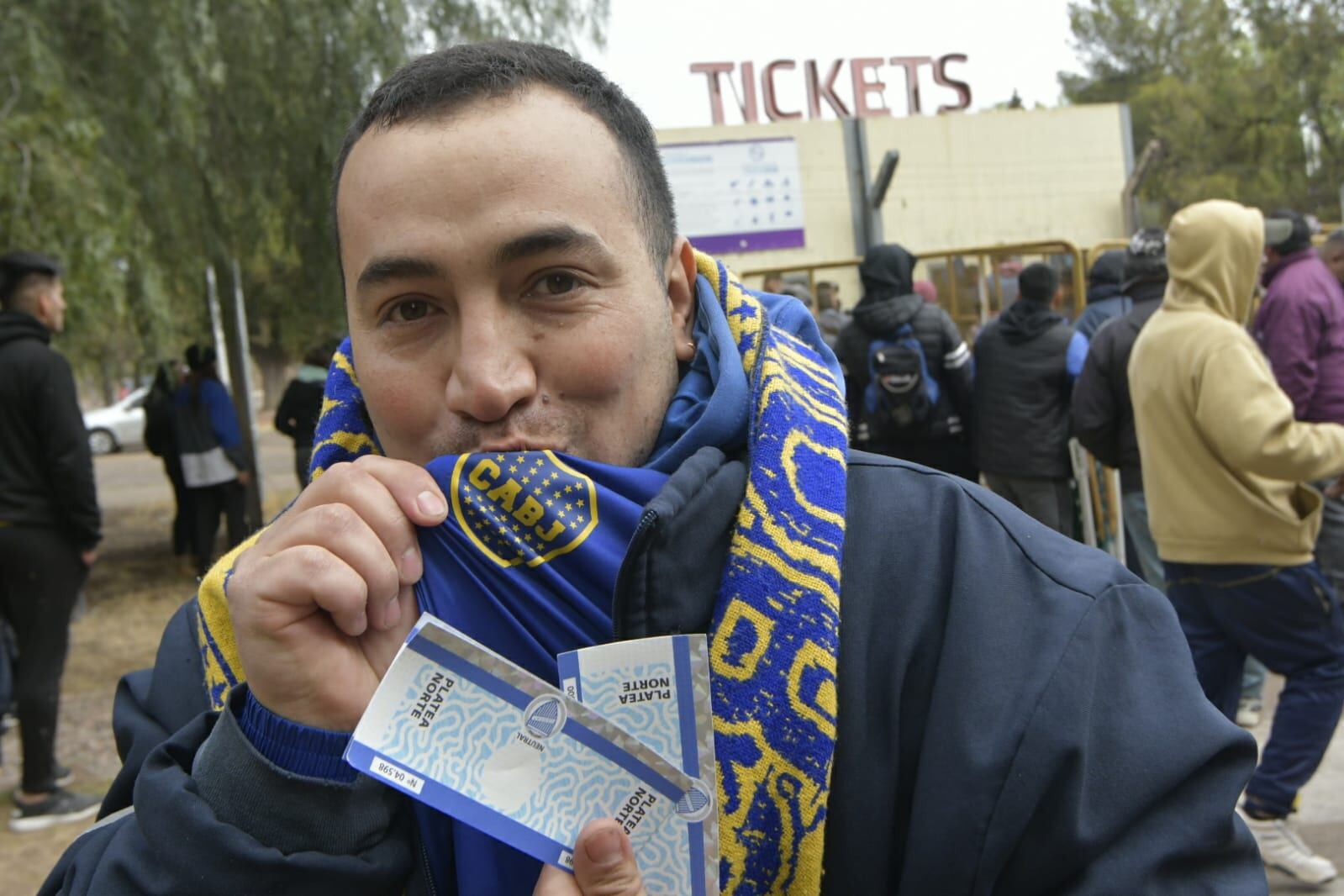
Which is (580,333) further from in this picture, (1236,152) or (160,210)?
(1236,152)

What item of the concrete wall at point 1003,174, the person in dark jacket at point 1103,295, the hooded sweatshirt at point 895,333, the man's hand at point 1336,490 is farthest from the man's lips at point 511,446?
the concrete wall at point 1003,174

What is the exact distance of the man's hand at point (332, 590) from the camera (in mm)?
1025

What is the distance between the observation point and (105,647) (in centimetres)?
810

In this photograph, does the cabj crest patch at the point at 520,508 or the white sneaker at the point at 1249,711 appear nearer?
the cabj crest patch at the point at 520,508

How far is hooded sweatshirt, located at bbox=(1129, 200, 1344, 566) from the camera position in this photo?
3.45 metres

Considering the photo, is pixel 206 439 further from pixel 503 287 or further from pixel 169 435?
pixel 503 287

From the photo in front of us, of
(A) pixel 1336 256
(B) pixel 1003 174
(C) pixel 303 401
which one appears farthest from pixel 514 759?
(B) pixel 1003 174

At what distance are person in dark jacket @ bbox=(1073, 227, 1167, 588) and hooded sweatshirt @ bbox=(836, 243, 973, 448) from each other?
3.12 feet

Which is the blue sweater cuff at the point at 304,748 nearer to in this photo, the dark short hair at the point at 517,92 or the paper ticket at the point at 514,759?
the paper ticket at the point at 514,759

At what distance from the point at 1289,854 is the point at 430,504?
3692 mm

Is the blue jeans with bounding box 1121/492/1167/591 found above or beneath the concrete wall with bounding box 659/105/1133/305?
beneath

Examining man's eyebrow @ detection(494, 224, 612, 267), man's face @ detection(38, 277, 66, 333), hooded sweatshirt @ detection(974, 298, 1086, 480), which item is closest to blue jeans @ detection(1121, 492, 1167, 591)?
hooded sweatshirt @ detection(974, 298, 1086, 480)

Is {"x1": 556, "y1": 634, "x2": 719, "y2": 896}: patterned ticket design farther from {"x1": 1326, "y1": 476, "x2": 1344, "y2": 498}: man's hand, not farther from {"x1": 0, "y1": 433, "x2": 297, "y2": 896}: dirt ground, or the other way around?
{"x1": 1326, "y1": 476, "x2": 1344, "y2": 498}: man's hand

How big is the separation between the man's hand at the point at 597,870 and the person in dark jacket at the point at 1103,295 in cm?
574
